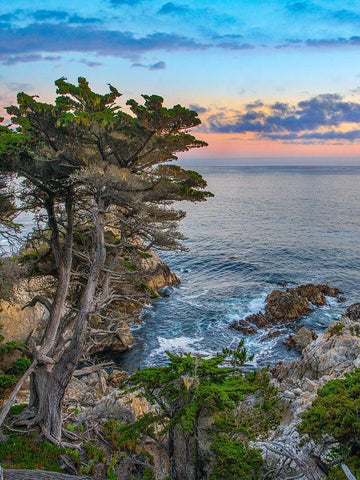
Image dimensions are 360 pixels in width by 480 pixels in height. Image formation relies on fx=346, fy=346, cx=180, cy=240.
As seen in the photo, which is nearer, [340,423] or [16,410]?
[340,423]

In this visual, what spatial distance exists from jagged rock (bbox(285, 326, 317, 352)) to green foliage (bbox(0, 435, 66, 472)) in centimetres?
1786

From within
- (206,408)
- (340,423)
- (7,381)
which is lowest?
(7,381)

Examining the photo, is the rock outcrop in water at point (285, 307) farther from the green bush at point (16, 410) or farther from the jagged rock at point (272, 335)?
the green bush at point (16, 410)

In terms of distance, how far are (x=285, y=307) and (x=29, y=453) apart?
22731mm

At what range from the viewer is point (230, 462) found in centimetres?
718

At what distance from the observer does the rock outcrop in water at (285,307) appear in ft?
88.7

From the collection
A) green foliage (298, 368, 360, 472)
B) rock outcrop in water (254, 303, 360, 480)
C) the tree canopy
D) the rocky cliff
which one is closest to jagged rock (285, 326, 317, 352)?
rock outcrop in water (254, 303, 360, 480)

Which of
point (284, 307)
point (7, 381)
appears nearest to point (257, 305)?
point (284, 307)

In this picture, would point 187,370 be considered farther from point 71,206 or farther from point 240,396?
point 71,206

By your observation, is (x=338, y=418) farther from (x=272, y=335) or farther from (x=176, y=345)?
(x=272, y=335)

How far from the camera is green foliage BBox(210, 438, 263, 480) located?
697cm

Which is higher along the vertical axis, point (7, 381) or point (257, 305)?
point (7, 381)

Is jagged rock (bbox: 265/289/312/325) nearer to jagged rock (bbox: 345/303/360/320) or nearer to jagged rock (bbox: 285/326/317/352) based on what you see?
jagged rock (bbox: 285/326/317/352)

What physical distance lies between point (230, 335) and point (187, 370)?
18371mm
